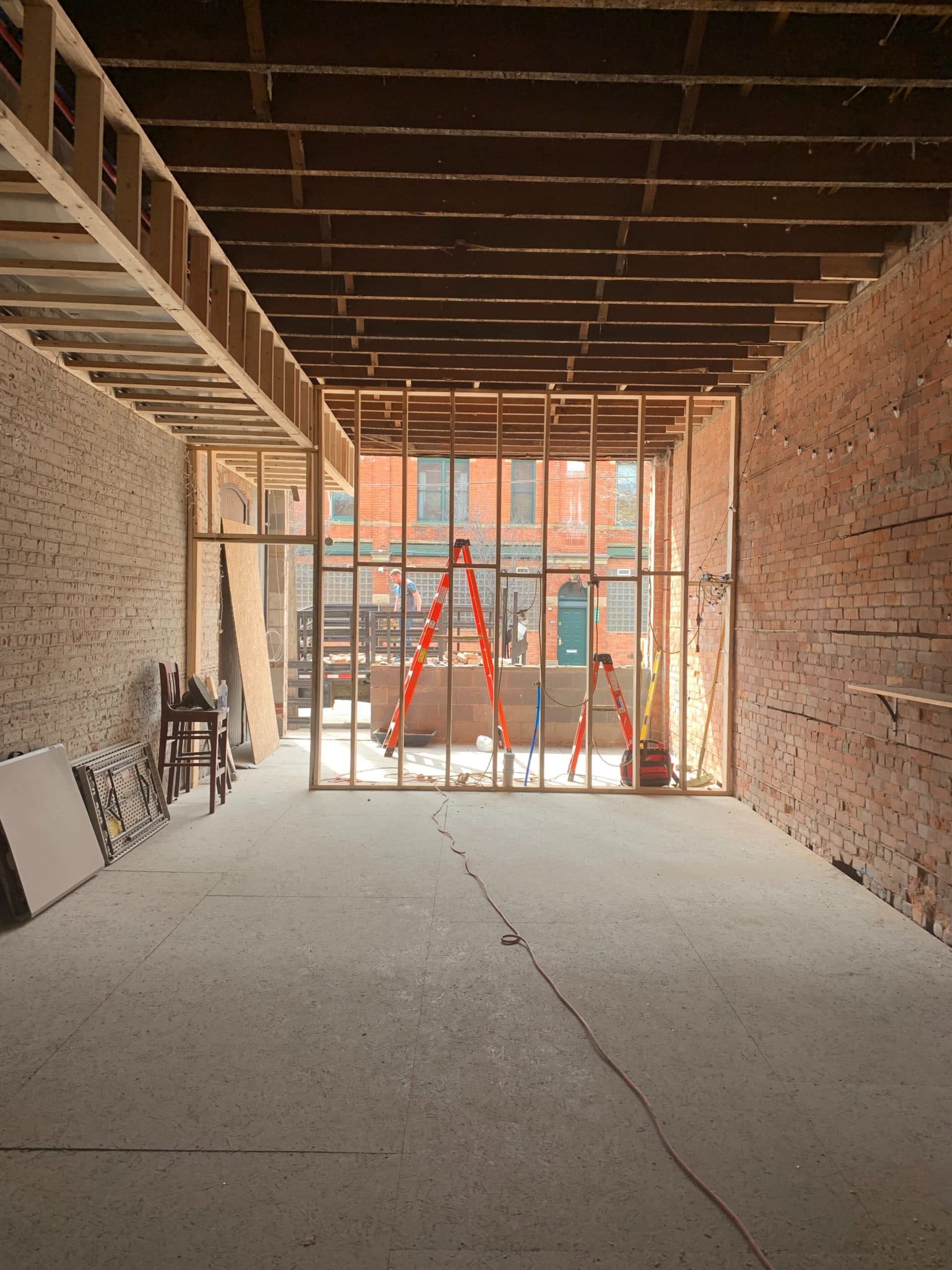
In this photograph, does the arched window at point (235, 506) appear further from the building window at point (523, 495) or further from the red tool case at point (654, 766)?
the building window at point (523, 495)

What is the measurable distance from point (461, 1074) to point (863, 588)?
3.69 metres

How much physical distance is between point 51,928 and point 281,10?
4.25m

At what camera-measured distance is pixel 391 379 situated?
23.1 ft

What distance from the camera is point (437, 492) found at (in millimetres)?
20484

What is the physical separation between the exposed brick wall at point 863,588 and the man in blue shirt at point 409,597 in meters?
10.1

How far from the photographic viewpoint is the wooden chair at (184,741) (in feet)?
20.8

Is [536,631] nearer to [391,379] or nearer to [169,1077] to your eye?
[391,379]

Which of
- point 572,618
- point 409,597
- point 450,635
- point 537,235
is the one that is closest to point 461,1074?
point 537,235

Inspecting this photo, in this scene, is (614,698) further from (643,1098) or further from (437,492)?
(437,492)

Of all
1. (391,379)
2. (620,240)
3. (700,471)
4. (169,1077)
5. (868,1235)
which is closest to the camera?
(868,1235)

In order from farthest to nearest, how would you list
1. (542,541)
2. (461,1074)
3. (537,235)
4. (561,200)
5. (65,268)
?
(542,541)
(537,235)
(561,200)
(65,268)
(461,1074)

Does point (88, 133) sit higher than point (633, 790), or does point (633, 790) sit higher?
point (88, 133)

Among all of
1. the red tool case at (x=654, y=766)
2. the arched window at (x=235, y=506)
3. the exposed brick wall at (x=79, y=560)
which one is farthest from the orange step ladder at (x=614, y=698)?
the arched window at (x=235, y=506)

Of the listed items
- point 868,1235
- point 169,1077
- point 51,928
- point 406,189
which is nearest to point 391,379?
point 406,189
